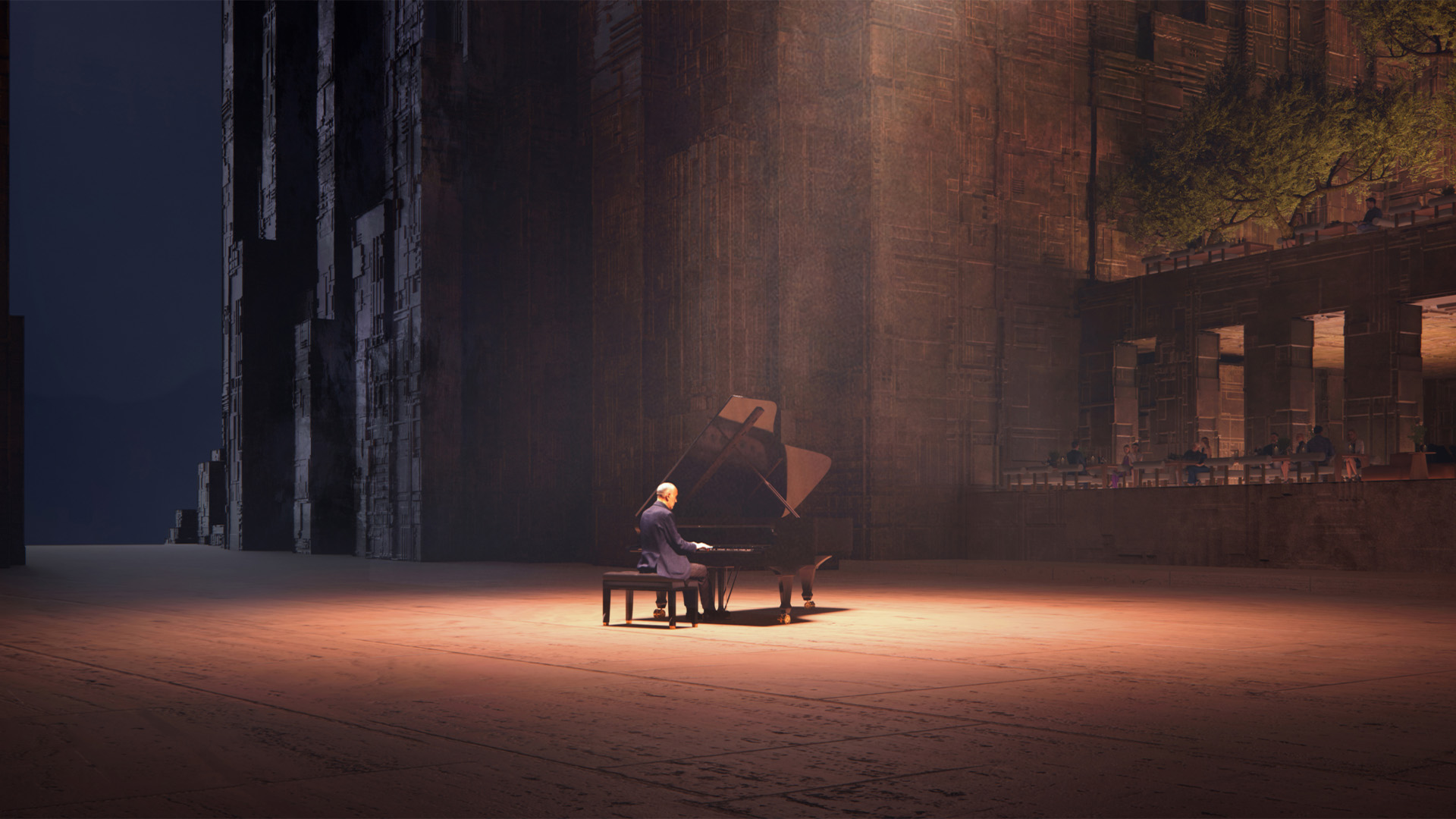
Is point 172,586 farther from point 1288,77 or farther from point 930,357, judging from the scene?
point 1288,77

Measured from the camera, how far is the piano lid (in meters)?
13.5

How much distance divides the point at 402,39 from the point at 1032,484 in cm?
2011

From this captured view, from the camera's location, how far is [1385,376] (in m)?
23.3

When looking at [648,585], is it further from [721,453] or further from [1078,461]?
[1078,461]

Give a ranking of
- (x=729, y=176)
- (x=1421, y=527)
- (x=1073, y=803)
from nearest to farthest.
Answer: (x=1073, y=803), (x=1421, y=527), (x=729, y=176)

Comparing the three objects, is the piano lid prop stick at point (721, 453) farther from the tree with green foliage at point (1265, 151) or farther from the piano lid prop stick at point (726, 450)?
the tree with green foliage at point (1265, 151)

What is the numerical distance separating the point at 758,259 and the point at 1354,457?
12.2 meters

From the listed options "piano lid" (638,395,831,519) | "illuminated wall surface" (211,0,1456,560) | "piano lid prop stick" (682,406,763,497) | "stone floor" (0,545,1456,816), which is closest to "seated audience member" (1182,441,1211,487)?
"illuminated wall surface" (211,0,1456,560)

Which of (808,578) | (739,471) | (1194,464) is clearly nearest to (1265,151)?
(1194,464)

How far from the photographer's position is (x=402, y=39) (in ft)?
108

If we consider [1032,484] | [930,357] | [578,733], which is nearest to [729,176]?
[930,357]

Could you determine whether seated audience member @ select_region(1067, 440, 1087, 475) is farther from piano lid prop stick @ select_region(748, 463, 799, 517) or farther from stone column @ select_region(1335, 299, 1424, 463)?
piano lid prop stick @ select_region(748, 463, 799, 517)

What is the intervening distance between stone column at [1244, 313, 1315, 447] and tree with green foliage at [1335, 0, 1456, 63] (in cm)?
771

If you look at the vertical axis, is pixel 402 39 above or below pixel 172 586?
above
